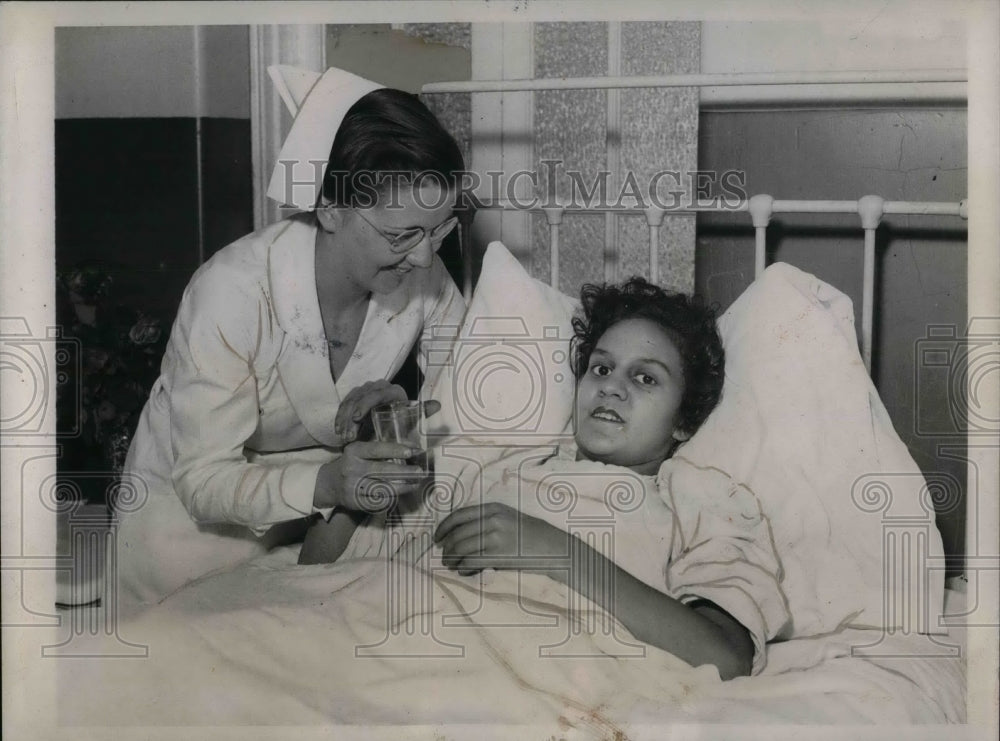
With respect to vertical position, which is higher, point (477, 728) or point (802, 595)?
point (802, 595)

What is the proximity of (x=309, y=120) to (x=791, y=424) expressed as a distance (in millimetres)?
758

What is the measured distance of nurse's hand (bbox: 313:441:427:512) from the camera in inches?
50.6

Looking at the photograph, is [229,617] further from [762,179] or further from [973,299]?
[973,299]

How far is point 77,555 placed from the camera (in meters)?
1.34

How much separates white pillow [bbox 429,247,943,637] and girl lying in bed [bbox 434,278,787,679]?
0.03m

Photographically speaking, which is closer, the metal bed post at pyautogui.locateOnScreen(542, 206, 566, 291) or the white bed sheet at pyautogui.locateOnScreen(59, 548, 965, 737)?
the white bed sheet at pyautogui.locateOnScreen(59, 548, 965, 737)

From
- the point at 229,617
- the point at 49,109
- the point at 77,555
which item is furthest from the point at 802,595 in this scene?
the point at 49,109

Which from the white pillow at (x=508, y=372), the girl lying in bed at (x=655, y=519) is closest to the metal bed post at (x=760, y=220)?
the girl lying in bed at (x=655, y=519)

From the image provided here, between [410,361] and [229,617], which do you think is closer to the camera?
[229,617]

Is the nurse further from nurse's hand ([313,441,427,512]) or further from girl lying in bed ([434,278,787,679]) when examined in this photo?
girl lying in bed ([434,278,787,679])

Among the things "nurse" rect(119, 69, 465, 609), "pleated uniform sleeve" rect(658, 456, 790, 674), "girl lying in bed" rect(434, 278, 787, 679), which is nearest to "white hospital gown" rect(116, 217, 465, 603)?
"nurse" rect(119, 69, 465, 609)

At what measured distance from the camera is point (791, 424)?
1.30 meters

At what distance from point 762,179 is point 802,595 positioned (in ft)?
1.83

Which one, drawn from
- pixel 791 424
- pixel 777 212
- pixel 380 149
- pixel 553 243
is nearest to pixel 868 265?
pixel 777 212
